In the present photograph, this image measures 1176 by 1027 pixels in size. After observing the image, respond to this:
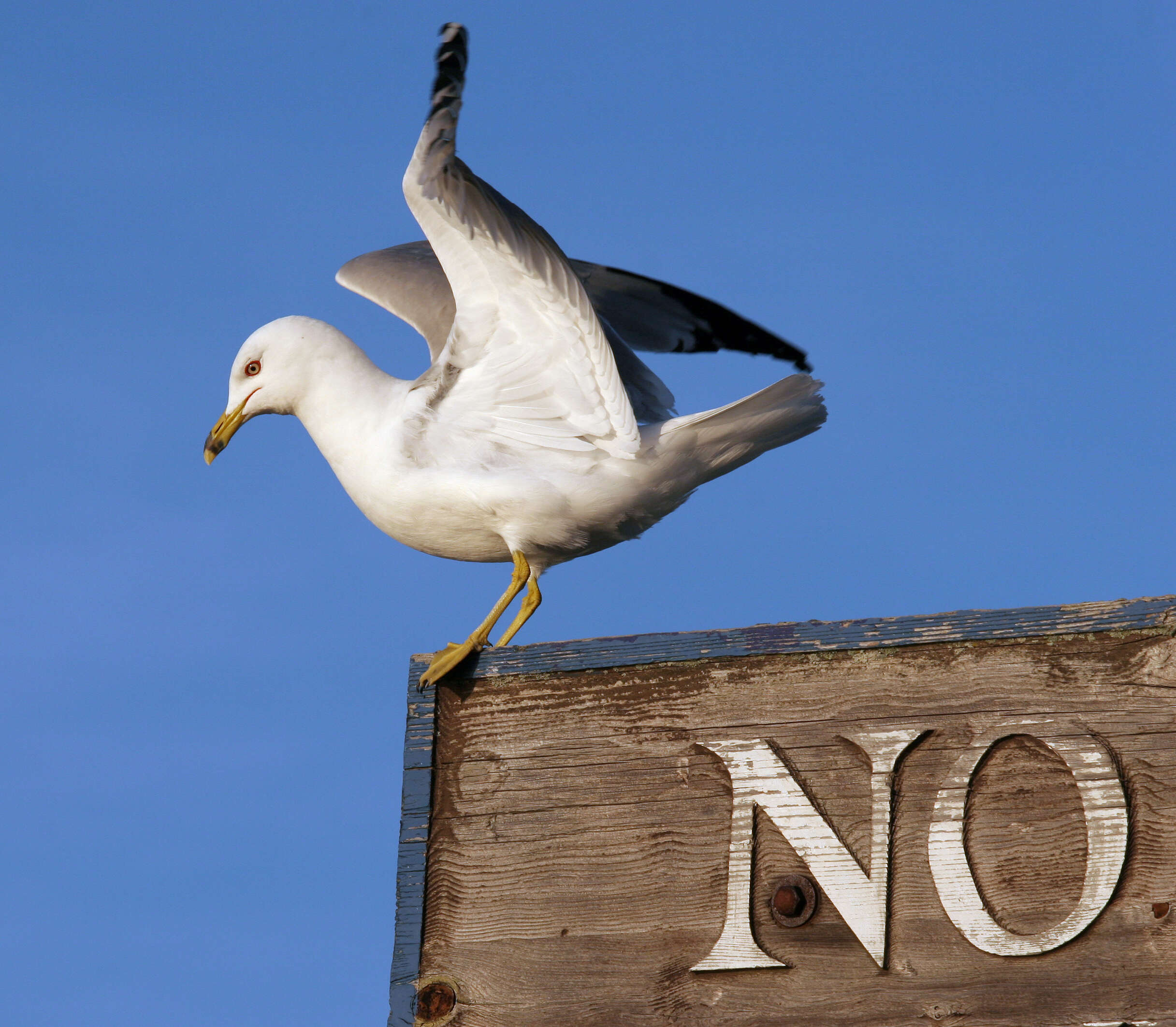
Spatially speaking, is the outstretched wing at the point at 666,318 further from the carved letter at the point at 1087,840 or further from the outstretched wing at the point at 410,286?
the carved letter at the point at 1087,840

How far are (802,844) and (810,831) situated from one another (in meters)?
0.03

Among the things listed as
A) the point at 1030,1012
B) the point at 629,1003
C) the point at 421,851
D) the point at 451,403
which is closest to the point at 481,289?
the point at 451,403

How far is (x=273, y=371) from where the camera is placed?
19.0 feet

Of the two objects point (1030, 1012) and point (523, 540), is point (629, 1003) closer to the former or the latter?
point (1030, 1012)

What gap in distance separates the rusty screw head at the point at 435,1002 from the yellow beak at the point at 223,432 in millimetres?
3039

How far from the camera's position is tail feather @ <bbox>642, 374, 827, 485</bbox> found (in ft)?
16.7

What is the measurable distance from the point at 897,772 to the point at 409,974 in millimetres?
1165

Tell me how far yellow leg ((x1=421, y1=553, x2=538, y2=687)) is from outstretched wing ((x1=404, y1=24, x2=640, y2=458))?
418 mm

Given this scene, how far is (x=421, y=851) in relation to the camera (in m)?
3.51

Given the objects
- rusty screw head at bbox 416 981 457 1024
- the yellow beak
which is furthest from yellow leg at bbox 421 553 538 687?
the yellow beak

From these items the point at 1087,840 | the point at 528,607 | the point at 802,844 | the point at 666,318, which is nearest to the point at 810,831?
the point at 802,844

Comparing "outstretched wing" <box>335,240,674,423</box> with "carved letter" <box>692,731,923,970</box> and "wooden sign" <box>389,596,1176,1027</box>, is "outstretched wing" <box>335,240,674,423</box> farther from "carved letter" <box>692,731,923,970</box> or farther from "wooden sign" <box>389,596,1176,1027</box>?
"carved letter" <box>692,731,923,970</box>

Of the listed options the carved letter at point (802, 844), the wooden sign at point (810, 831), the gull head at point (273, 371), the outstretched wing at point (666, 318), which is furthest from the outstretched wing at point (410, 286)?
the carved letter at point (802, 844)

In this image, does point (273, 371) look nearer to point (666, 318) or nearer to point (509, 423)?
point (509, 423)
